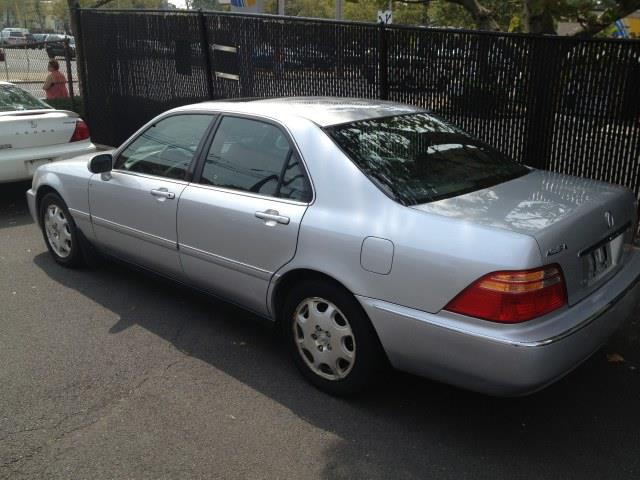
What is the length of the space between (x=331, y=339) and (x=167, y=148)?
6.56ft

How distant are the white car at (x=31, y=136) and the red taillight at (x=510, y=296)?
623 centimetres

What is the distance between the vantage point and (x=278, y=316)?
385cm

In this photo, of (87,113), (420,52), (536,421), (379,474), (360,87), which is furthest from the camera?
(87,113)

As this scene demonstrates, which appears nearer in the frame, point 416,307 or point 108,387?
point 416,307

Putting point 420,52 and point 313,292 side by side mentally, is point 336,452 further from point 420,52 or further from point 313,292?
point 420,52

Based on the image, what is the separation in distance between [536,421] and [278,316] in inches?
60.4

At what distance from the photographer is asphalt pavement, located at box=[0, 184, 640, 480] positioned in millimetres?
3037

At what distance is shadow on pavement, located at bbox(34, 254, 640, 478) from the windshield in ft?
15.4

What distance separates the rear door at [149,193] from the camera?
4.36 m

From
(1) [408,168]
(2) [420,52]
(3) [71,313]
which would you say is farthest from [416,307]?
(2) [420,52]

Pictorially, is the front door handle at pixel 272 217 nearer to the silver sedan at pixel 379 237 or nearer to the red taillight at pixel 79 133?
the silver sedan at pixel 379 237

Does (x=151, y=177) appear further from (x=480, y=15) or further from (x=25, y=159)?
(x=480, y=15)

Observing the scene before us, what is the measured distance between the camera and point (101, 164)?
4812mm

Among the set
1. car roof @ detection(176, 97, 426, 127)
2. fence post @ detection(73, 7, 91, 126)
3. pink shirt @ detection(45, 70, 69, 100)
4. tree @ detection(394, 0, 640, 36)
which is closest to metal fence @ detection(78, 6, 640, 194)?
tree @ detection(394, 0, 640, 36)
